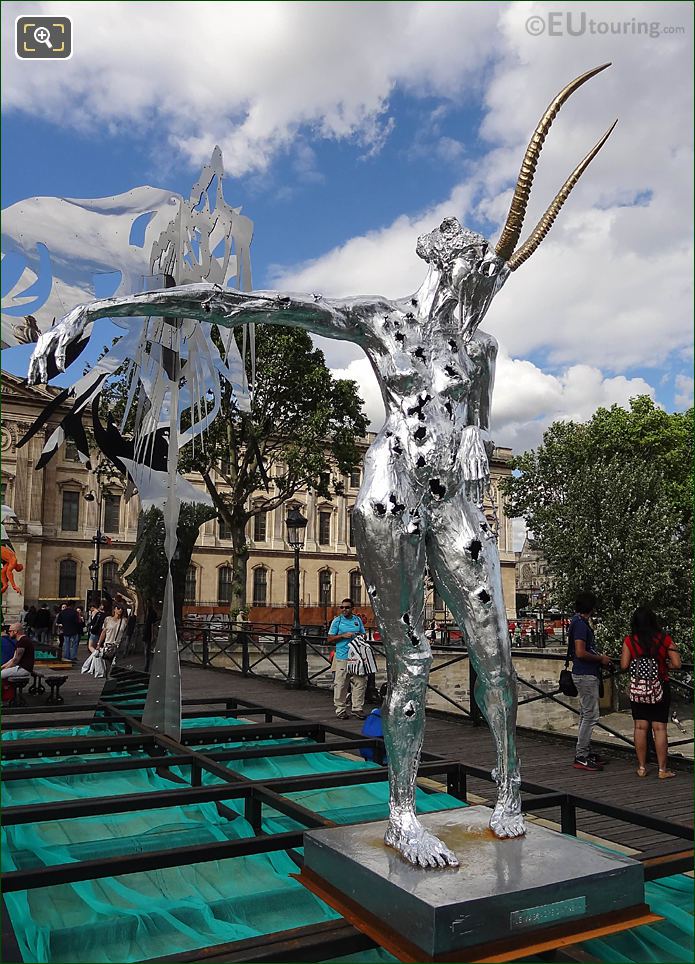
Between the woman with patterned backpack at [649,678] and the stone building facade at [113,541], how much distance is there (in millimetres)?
26854

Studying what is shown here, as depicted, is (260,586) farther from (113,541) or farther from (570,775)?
(570,775)

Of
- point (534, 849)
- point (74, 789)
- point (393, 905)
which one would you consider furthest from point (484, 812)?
point (74, 789)

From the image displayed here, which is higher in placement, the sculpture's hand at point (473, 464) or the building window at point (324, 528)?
the building window at point (324, 528)

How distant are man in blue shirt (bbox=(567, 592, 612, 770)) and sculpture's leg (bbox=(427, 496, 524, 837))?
412cm

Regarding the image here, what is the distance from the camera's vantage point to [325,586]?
171 ft

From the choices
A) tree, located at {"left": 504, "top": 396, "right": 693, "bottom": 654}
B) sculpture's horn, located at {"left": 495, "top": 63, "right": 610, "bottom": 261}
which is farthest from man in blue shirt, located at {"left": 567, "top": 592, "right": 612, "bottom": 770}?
tree, located at {"left": 504, "top": 396, "right": 693, "bottom": 654}

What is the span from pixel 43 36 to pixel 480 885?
323cm

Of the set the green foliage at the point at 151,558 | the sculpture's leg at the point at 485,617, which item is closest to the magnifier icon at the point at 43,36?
the sculpture's leg at the point at 485,617

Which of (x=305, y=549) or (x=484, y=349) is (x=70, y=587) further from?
(x=484, y=349)

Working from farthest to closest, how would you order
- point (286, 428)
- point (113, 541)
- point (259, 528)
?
1. point (259, 528)
2. point (113, 541)
3. point (286, 428)

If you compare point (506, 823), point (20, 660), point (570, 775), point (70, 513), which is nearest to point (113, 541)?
point (70, 513)

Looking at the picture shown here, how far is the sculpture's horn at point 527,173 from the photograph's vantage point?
9.75 ft

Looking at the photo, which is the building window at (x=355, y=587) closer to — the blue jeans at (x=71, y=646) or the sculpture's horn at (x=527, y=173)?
the blue jeans at (x=71, y=646)

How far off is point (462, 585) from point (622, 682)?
1298 cm
